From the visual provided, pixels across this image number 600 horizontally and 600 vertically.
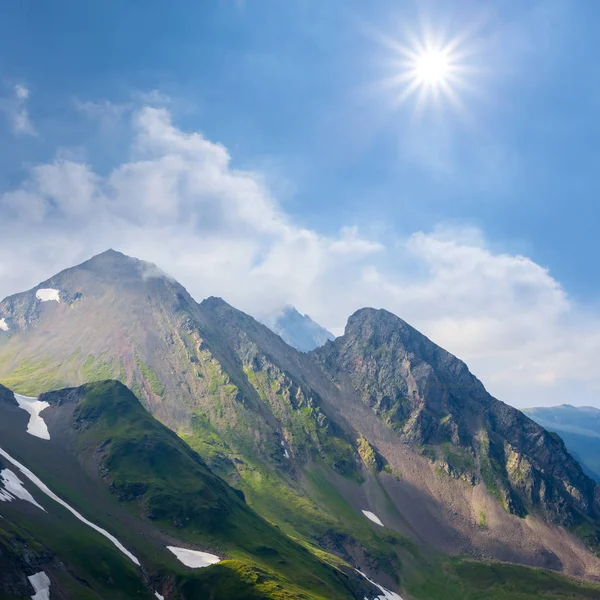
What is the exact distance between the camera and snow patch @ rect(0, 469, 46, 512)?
178500mm

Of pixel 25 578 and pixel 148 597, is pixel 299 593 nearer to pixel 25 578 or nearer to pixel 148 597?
pixel 148 597

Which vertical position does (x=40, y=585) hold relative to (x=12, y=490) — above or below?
below

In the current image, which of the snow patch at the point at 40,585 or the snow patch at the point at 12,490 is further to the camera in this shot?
the snow patch at the point at 12,490

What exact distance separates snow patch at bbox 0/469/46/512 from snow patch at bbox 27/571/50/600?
46707 millimetres

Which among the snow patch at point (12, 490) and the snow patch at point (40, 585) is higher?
the snow patch at point (12, 490)

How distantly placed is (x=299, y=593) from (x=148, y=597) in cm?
5201

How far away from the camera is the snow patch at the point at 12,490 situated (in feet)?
586

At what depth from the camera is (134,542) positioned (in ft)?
641

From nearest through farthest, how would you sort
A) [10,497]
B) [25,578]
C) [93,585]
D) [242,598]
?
[25,578], [93,585], [242,598], [10,497]

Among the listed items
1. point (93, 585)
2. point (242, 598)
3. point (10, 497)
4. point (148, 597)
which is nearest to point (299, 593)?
point (242, 598)

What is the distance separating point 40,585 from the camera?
13288 cm

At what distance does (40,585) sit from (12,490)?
211 ft

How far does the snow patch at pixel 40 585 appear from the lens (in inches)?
5088

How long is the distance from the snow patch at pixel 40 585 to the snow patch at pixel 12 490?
4671cm
